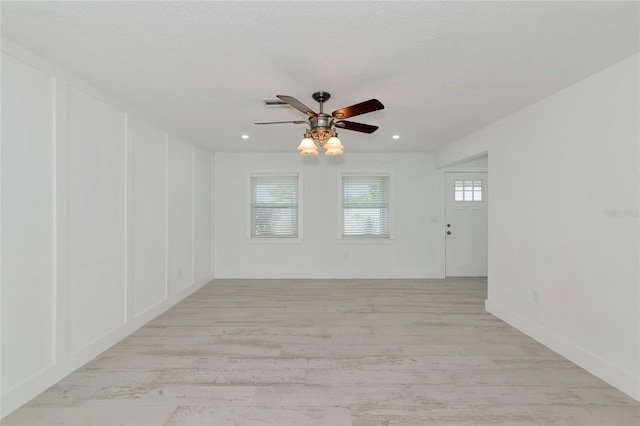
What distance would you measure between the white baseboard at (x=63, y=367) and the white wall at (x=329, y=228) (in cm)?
229

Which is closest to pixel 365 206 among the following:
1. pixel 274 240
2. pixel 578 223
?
pixel 274 240

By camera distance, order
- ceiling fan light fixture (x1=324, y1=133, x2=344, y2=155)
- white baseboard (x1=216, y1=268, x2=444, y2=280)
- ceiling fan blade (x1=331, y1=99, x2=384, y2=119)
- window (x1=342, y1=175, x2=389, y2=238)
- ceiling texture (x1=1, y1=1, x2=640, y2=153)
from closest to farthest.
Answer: ceiling texture (x1=1, y1=1, x2=640, y2=153) → ceiling fan blade (x1=331, y1=99, x2=384, y2=119) → ceiling fan light fixture (x1=324, y1=133, x2=344, y2=155) → white baseboard (x1=216, y1=268, x2=444, y2=280) → window (x1=342, y1=175, x2=389, y2=238)

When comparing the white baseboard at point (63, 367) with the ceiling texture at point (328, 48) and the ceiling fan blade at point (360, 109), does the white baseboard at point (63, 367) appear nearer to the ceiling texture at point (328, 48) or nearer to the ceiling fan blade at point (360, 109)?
the ceiling texture at point (328, 48)

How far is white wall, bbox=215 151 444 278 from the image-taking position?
580 centimetres

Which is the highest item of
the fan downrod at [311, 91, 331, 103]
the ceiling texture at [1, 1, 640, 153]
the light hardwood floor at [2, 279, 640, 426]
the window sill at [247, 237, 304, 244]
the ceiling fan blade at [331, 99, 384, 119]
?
the ceiling texture at [1, 1, 640, 153]

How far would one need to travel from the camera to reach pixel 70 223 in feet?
8.04

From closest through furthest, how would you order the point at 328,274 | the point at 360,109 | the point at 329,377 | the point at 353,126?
1. the point at 360,109
2. the point at 329,377
3. the point at 353,126
4. the point at 328,274

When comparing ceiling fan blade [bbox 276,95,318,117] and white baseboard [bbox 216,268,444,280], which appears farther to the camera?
white baseboard [bbox 216,268,444,280]

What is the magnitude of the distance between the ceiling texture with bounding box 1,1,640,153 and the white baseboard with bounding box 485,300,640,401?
2367 millimetres

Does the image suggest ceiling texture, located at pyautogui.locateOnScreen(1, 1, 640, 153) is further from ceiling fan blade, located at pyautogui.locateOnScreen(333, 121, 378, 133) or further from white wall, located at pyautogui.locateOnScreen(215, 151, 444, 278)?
white wall, located at pyautogui.locateOnScreen(215, 151, 444, 278)

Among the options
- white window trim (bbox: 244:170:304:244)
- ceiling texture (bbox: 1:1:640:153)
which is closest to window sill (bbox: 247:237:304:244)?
white window trim (bbox: 244:170:304:244)

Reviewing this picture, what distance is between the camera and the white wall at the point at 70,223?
1.98 metres

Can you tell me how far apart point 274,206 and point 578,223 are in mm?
4614

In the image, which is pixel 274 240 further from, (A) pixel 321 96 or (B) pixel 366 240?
(A) pixel 321 96
